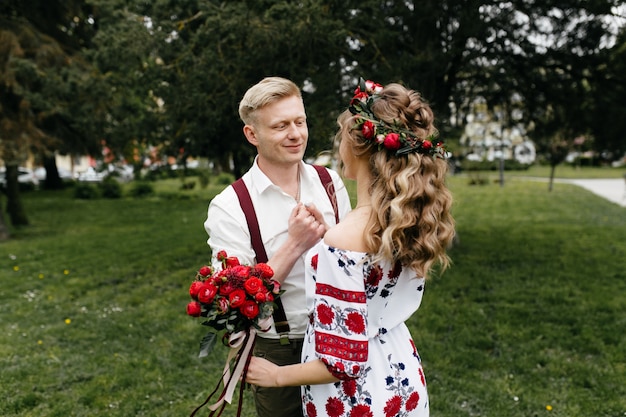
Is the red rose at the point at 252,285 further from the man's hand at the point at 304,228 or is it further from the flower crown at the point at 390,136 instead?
the flower crown at the point at 390,136

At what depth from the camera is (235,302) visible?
1.78 meters

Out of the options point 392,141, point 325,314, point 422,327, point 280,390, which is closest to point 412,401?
point 325,314

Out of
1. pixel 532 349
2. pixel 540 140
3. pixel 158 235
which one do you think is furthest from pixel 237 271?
pixel 158 235

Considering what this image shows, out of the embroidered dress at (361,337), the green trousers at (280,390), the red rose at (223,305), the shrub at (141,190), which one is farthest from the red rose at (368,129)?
the shrub at (141,190)

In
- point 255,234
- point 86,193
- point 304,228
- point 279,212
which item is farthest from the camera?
point 86,193

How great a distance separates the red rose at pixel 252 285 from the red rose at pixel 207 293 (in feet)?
0.42

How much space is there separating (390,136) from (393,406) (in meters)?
0.98

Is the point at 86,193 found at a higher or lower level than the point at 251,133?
lower

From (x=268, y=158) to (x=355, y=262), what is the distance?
782 millimetres

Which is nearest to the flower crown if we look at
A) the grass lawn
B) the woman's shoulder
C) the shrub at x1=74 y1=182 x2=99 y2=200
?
the woman's shoulder

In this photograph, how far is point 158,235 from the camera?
11.7 meters

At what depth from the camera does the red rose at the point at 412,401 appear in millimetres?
1901

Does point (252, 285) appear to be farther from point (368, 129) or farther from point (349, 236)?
point (368, 129)

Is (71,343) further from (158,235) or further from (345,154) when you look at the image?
(158,235)
